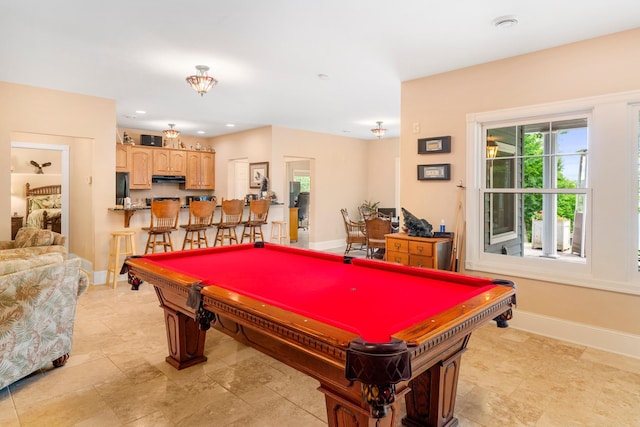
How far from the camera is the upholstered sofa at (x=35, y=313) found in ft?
7.47

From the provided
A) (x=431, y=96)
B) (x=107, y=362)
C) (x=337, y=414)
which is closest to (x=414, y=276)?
(x=337, y=414)

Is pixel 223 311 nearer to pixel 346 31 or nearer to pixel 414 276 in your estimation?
pixel 414 276

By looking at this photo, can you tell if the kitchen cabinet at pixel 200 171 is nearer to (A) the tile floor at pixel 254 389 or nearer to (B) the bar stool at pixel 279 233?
(B) the bar stool at pixel 279 233

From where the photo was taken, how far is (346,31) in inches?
122

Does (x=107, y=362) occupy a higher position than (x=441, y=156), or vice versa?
(x=441, y=156)

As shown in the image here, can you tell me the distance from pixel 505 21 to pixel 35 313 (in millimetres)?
3998

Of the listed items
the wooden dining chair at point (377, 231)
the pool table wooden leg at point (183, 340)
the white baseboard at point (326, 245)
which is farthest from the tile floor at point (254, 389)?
the white baseboard at point (326, 245)

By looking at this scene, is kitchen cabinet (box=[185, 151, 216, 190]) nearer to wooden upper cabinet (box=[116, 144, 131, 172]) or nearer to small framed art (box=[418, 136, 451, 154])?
wooden upper cabinet (box=[116, 144, 131, 172])

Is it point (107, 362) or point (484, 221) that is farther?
point (484, 221)

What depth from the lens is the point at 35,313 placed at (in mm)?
2420

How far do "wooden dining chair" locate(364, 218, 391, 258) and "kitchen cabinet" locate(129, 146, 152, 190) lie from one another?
4.88m

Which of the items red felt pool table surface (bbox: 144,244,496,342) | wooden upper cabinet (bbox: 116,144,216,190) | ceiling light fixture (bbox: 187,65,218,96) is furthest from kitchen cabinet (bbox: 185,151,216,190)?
red felt pool table surface (bbox: 144,244,496,342)

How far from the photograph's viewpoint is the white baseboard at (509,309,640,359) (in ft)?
9.81

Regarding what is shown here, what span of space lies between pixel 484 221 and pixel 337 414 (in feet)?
10.2
